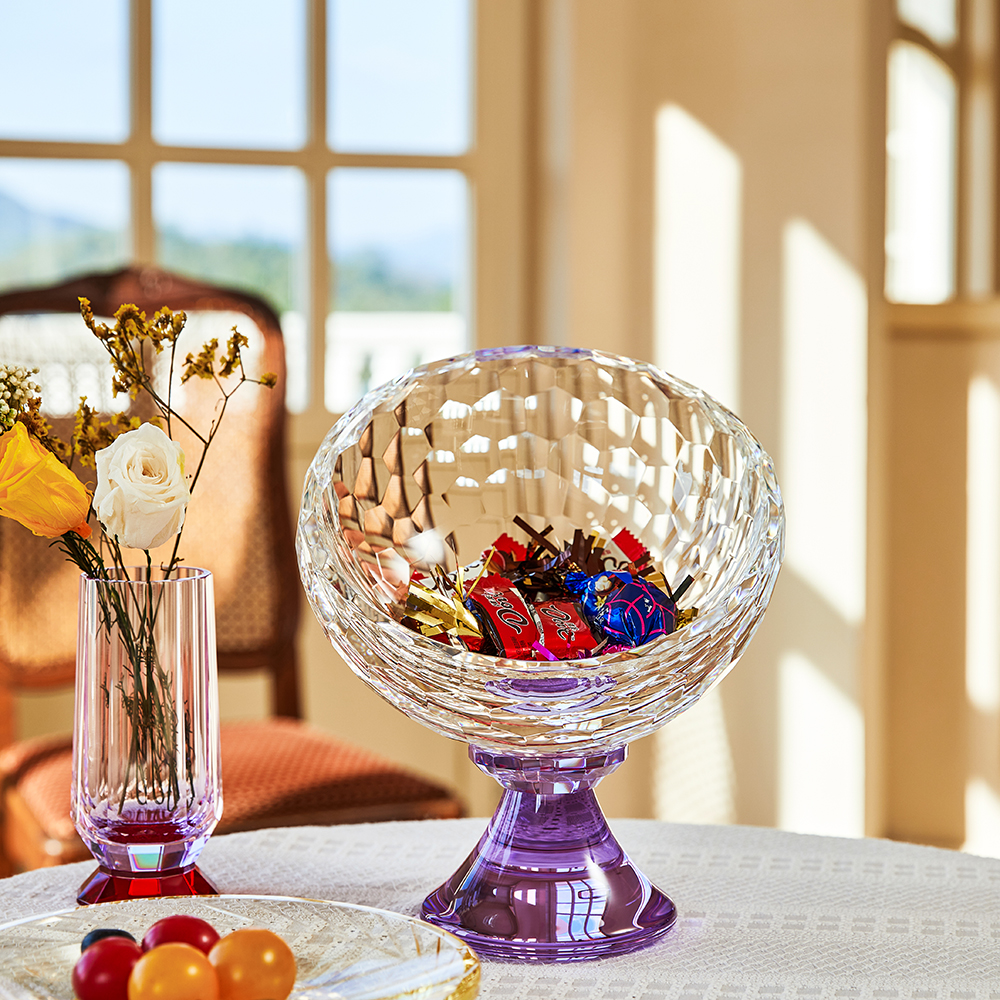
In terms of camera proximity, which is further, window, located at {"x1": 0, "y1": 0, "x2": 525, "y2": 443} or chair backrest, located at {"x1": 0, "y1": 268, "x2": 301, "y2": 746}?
window, located at {"x1": 0, "y1": 0, "x2": 525, "y2": 443}

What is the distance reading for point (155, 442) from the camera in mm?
723

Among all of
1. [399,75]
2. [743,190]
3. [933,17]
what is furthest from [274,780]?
[933,17]

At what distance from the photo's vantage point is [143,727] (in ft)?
2.48

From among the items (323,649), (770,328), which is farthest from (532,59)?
(323,649)

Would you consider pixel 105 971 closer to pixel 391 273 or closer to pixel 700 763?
pixel 700 763

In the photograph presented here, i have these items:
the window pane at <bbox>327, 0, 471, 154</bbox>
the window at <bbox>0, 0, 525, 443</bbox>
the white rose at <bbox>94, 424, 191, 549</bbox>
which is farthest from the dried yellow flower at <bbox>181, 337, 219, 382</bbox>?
the window pane at <bbox>327, 0, 471, 154</bbox>

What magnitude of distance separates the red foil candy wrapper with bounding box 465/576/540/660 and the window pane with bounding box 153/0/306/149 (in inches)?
65.1

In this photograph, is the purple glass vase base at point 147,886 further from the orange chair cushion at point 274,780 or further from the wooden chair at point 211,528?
the wooden chair at point 211,528

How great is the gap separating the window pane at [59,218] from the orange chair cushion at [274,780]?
33.8 inches

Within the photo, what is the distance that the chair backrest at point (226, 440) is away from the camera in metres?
1.84

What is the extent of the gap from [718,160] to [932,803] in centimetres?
109

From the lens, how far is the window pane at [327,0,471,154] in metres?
2.26

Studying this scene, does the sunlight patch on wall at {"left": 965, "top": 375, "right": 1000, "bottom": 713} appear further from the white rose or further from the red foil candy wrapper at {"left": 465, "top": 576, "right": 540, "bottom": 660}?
the white rose

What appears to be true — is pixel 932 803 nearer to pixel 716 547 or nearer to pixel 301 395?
pixel 301 395
